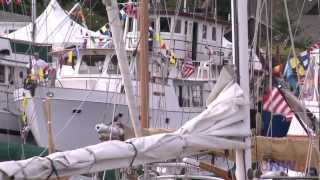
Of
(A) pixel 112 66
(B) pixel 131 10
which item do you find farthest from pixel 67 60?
(B) pixel 131 10

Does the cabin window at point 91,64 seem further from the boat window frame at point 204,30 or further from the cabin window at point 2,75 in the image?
the cabin window at point 2,75

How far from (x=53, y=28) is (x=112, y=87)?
1145 cm

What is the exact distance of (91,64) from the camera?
30.3m

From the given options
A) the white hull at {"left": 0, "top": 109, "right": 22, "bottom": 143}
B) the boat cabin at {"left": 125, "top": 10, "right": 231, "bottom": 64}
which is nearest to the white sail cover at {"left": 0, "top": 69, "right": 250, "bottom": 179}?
the boat cabin at {"left": 125, "top": 10, "right": 231, "bottom": 64}

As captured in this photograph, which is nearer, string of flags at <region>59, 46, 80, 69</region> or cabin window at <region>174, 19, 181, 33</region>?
string of flags at <region>59, 46, 80, 69</region>

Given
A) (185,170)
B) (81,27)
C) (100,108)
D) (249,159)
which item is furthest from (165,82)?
(249,159)

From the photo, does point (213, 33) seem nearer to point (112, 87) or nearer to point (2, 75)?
point (112, 87)

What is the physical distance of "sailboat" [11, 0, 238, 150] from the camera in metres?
28.5

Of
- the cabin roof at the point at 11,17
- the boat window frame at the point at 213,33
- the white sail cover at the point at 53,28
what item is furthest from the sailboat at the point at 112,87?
the cabin roof at the point at 11,17

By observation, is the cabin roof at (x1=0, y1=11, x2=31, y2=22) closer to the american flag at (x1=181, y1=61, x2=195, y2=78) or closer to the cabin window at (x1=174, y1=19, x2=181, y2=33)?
the cabin window at (x1=174, y1=19, x2=181, y2=33)

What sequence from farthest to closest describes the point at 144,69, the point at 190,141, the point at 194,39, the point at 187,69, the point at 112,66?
the point at 194,39
the point at 187,69
the point at 112,66
the point at 144,69
the point at 190,141

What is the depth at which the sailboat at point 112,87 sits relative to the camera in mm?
28547

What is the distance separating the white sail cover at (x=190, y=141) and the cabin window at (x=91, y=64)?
1945cm

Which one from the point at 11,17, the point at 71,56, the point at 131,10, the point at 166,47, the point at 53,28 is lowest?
the point at 71,56
